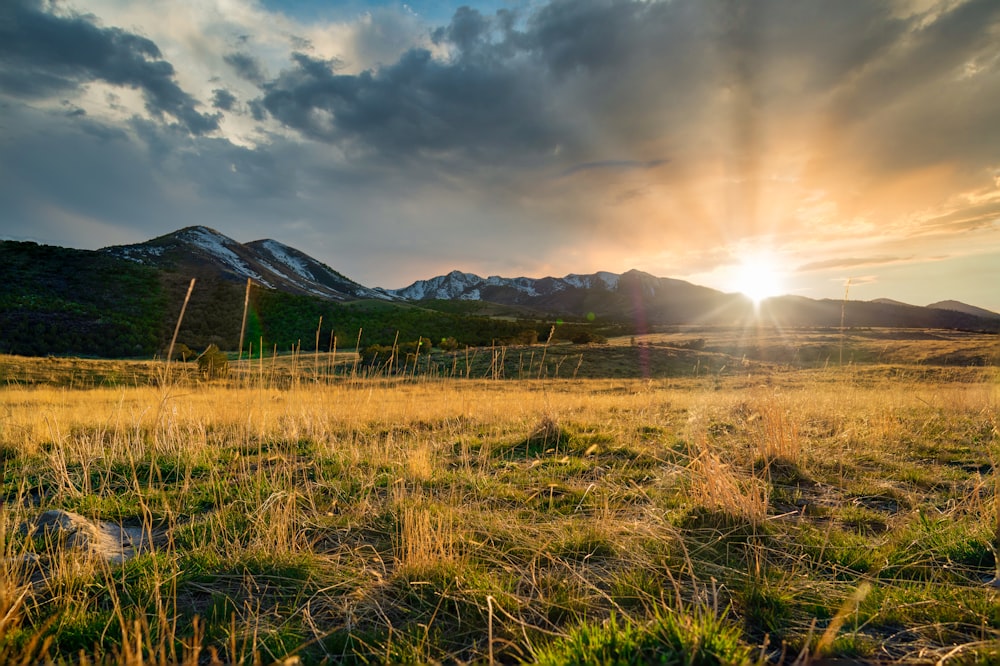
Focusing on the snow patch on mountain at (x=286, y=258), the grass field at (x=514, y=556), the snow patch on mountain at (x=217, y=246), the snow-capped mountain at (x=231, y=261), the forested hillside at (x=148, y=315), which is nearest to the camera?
the grass field at (x=514, y=556)

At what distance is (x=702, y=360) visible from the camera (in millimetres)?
35188

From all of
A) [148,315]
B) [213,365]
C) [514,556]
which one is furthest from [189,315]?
[514,556]

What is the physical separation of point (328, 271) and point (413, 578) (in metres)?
205

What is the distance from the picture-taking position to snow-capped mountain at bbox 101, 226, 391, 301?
107688 millimetres

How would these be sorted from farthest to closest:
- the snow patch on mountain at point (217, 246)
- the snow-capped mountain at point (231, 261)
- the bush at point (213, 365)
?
the snow patch on mountain at point (217, 246) → the snow-capped mountain at point (231, 261) → the bush at point (213, 365)

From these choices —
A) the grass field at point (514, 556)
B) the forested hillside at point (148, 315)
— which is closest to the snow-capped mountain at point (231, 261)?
the forested hillside at point (148, 315)

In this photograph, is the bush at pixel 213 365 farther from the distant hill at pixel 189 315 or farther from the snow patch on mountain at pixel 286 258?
the snow patch on mountain at pixel 286 258

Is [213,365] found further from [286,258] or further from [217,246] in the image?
[286,258]

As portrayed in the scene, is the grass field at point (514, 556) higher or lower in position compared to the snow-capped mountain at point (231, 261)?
lower

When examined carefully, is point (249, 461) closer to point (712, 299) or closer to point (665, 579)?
point (665, 579)

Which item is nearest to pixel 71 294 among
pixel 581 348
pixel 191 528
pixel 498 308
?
pixel 581 348

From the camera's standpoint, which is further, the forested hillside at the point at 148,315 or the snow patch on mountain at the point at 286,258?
the snow patch on mountain at the point at 286,258

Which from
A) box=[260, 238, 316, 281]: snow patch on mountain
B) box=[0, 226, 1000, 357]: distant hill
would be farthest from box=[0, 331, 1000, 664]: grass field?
box=[260, 238, 316, 281]: snow patch on mountain

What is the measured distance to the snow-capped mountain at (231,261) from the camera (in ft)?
353
